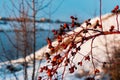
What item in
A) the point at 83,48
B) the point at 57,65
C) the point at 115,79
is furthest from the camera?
the point at 83,48

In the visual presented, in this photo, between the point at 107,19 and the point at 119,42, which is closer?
the point at 119,42

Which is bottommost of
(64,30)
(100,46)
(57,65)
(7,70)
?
(7,70)

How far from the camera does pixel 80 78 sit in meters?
9.05

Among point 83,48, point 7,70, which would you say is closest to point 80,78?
point 83,48

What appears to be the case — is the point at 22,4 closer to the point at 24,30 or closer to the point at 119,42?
the point at 24,30

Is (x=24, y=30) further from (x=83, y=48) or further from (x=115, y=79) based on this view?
(x=83, y=48)

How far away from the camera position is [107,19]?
1153 cm

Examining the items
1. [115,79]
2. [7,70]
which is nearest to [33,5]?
[115,79]

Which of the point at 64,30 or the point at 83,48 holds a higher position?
the point at 64,30

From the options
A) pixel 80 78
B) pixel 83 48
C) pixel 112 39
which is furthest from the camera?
pixel 83 48

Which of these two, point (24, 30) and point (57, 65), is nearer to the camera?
point (57, 65)

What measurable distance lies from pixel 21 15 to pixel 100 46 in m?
4.20

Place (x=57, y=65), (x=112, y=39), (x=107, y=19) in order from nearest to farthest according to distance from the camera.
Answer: (x=57, y=65)
(x=112, y=39)
(x=107, y=19)

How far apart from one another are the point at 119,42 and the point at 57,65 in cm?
831
